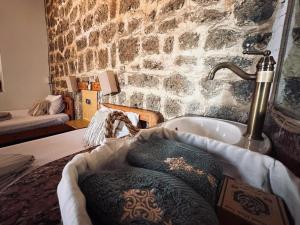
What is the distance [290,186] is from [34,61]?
3.86 meters

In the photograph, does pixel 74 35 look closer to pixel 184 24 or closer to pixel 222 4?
pixel 184 24

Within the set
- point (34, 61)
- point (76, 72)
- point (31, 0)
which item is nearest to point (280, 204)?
Result: point (76, 72)

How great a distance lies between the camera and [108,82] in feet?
4.96

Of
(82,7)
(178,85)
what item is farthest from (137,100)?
(82,7)

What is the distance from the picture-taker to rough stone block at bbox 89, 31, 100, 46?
175cm

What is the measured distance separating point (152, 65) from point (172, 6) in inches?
15.0

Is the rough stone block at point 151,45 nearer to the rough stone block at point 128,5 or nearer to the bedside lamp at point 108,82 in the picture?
the rough stone block at point 128,5

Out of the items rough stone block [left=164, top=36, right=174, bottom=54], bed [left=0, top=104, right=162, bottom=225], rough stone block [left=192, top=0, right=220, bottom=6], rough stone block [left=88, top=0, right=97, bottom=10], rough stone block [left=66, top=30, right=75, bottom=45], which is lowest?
bed [left=0, top=104, right=162, bottom=225]

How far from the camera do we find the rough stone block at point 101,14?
158 cm

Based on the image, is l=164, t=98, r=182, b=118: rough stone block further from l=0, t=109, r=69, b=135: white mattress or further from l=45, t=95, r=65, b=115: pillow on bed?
l=45, t=95, r=65, b=115: pillow on bed

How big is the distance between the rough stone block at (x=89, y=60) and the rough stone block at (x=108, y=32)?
30 centimetres

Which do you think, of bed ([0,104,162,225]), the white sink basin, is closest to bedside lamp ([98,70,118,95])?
the white sink basin

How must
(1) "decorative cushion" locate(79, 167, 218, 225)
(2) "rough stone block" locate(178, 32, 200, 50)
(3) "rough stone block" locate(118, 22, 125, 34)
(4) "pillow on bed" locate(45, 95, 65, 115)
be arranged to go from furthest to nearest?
1. (4) "pillow on bed" locate(45, 95, 65, 115)
2. (3) "rough stone block" locate(118, 22, 125, 34)
3. (2) "rough stone block" locate(178, 32, 200, 50)
4. (1) "decorative cushion" locate(79, 167, 218, 225)

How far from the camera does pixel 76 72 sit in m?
2.25
